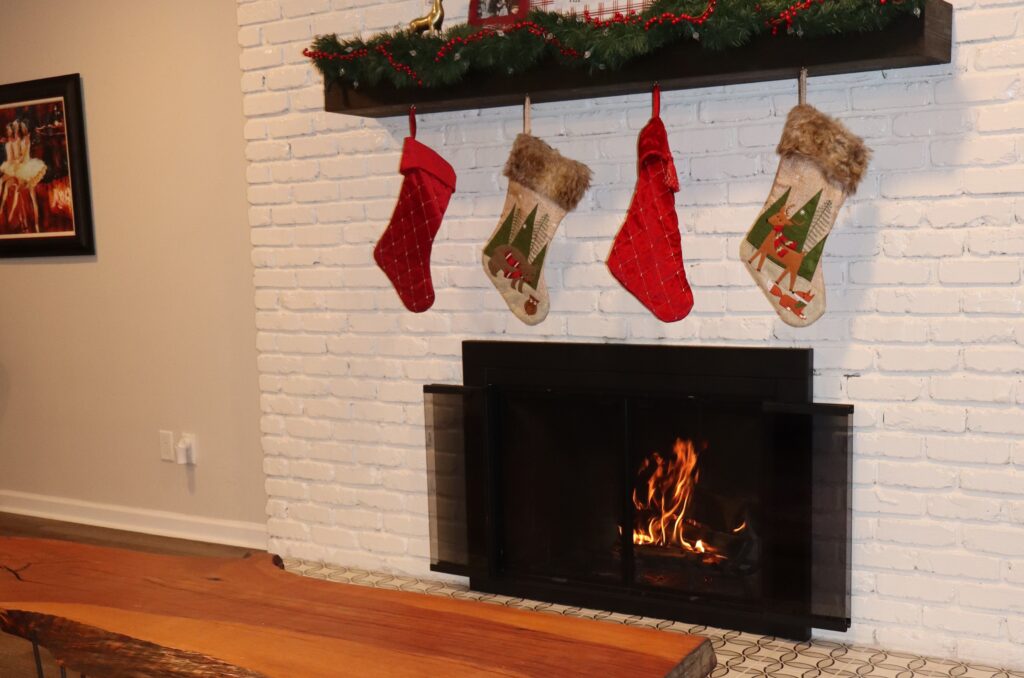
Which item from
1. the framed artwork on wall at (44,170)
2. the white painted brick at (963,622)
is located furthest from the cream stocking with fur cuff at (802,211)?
the framed artwork on wall at (44,170)

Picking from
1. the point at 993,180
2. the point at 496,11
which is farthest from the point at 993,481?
the point at 496,11

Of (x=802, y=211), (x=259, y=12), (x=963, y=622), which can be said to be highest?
(x=259, y=12)

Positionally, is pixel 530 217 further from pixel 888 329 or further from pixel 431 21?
pixel 888 329

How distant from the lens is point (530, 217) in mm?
2621

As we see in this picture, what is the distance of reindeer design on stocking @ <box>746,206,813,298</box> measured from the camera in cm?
226

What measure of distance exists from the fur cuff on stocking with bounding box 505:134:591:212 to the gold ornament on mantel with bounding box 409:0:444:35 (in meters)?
0.42

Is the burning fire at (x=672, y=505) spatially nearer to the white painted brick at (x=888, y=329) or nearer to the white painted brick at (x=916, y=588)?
the white painted brick at (x=916, y=588)

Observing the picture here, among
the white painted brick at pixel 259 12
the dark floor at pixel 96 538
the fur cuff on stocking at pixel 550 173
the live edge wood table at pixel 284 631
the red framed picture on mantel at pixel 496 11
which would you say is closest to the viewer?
the live edge wood table at pixel 284 631

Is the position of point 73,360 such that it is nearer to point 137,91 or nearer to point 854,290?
point 137,91

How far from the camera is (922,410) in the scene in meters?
2.36

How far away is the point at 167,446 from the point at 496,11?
2.15 metres

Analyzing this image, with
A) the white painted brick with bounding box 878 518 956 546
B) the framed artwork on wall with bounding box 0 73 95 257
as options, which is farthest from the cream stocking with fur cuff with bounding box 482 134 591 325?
the framed artwork on wall with bounding box 0 73 95 257

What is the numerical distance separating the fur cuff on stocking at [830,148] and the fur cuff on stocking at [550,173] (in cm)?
56

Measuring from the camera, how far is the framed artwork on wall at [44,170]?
3.96 meters
